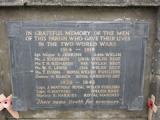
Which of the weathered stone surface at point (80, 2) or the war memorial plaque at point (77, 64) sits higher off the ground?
the weathered stone surface at point (80, 2)

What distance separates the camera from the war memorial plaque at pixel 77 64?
3732 millimetres

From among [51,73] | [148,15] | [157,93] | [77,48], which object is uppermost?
[148,15]

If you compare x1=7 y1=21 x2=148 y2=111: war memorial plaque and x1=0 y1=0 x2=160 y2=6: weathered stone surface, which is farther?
x1=7 y1=21 x2=148 y2=111: war memorial plaque

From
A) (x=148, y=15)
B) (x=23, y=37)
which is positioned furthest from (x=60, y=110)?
(x=148, y=15)

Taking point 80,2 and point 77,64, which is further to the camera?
point 77,64

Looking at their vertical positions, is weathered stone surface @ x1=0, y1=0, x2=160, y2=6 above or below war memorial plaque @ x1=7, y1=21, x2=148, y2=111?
above

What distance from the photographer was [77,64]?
385 cm

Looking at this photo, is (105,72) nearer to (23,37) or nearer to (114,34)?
(114,34)

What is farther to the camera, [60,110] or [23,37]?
[60,110]

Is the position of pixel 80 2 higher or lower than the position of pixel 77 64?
higher

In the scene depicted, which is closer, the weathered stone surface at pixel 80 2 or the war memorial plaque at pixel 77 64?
the weathered stone surface at pixel 80 2

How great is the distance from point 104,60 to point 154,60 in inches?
27.1

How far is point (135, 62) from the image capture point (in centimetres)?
387

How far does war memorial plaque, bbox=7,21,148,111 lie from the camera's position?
3.73 m
